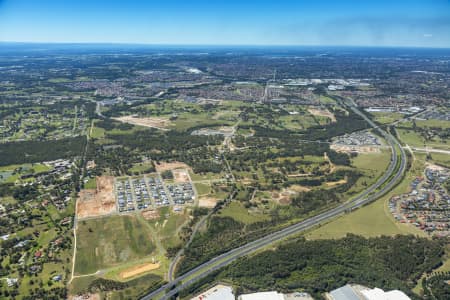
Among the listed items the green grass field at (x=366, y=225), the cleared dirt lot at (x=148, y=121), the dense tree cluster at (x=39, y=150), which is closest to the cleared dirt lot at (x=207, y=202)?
the green grass field at (x=366, y=225)

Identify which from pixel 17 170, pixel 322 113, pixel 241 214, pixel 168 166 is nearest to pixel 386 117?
pixel 322 113

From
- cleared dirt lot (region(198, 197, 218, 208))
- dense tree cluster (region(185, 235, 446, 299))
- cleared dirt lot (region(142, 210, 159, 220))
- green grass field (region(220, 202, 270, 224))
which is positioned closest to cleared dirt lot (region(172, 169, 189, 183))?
cleared dirt lot (region(198, 197, 218, 208))

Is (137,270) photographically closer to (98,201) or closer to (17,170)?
(98,201)

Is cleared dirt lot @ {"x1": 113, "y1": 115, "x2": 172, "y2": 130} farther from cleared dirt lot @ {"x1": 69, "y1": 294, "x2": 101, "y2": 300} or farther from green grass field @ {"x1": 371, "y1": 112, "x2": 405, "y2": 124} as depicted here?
cleared dirt lot @ {"x1": 69, "y1": 294, "x2": 101, "y2": 300}

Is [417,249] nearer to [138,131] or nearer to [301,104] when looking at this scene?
[138,131]

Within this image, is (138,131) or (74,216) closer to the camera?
(74,216)

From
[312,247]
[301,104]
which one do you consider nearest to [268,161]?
[312,247]

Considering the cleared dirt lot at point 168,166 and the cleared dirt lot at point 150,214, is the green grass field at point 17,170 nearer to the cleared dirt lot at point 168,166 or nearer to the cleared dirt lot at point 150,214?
the cleared dirt lot at point 168,166
